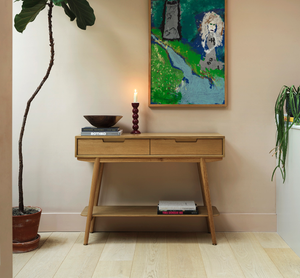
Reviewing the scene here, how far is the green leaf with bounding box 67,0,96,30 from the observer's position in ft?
6.43

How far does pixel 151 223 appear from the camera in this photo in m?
2.37

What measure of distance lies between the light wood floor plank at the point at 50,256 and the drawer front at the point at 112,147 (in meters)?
0.69

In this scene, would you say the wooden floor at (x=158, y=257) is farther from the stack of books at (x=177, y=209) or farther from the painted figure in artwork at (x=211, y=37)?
the painted figure in artwork at (x=211, y=37)

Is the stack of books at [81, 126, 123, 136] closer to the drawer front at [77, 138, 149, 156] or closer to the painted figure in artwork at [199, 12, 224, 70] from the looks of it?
the drawer front at [77, 138, 149, 156]

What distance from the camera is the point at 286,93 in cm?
203

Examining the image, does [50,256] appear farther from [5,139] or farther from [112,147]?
[5,139]

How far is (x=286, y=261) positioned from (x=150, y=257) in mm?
863

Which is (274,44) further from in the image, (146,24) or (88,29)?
(88,29)

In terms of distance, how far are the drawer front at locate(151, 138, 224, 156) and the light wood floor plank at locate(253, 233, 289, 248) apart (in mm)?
734

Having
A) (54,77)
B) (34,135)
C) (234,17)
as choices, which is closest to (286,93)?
(234,17)

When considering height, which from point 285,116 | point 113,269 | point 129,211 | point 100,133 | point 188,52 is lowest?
point 113,269

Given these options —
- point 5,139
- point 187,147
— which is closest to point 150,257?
point 187,147

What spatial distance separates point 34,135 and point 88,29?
3.14ft

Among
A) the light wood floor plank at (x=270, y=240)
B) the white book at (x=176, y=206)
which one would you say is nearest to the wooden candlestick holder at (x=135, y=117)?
the white book at (x=176, y=206)
